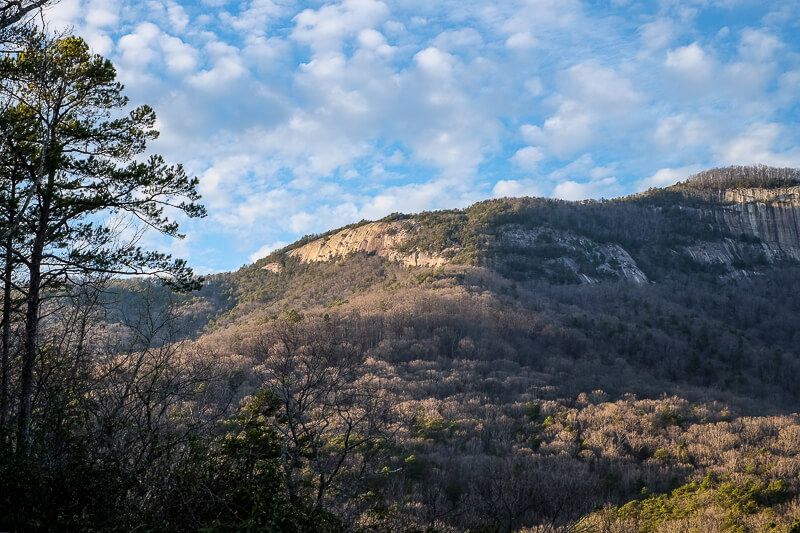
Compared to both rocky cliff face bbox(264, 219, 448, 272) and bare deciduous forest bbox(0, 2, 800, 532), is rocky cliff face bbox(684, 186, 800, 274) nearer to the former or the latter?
bare deciduous forest bbox(0, 2, 800, 532)

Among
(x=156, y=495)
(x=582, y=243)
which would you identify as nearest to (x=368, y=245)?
(x=582, y=243)

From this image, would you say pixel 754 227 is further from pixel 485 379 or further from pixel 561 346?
pixel 485 379

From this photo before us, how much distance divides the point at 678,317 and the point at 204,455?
1897 inches

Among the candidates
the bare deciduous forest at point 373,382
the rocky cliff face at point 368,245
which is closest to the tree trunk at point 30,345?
the bare deciduous forest at point 373,382

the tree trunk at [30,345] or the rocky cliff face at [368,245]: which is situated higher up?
the rocky cliff face at [368,245]

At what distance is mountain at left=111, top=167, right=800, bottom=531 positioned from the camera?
15.4 metres

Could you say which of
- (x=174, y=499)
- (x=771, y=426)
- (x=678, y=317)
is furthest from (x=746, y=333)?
(x=174, y=499)

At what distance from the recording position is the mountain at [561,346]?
50.7 ft

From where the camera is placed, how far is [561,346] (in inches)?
1572

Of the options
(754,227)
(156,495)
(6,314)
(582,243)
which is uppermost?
(754,227)

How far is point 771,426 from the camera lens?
22141mm

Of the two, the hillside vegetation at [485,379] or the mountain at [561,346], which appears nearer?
the hillside vegetation at [485,379]

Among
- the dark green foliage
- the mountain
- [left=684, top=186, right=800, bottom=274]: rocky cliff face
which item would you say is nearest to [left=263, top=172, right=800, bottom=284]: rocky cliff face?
[left=684, top=186, right=800, bottom=274]: rocky cliff face

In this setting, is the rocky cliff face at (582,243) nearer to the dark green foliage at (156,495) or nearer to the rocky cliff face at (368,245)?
the rocky cliff face at (368,245)
